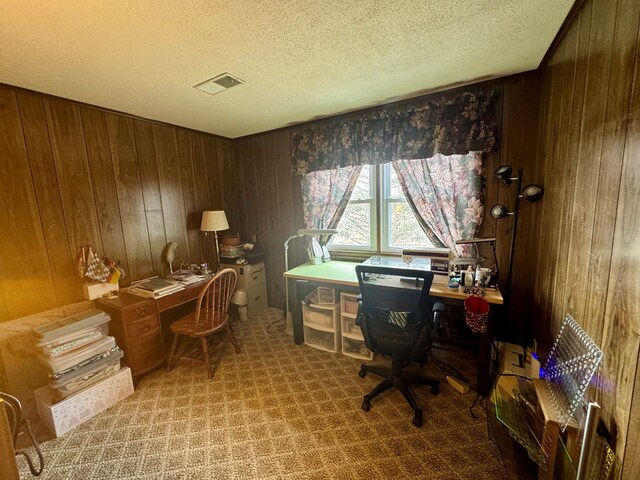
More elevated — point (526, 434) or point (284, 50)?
point (284, 50)

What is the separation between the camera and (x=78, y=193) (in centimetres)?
221

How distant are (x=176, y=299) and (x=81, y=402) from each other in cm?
90

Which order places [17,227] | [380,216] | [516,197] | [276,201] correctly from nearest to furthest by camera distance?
[17,227] < [516,197] < [380,216] < [276,201]

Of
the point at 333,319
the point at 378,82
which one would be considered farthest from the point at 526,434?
the point at 378,82

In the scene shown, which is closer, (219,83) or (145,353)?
(219,83)

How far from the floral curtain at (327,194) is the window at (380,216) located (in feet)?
0.40

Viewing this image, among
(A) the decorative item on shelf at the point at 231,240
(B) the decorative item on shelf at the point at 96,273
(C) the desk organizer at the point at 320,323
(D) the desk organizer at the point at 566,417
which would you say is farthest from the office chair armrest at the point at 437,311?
(B) the decorative item on shelf at the point at 96,273

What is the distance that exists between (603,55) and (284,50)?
1.49 metres

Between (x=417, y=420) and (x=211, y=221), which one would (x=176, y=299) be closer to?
(x=211, y=221)

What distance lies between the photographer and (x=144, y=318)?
2213mm

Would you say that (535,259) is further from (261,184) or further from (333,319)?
(261,184)

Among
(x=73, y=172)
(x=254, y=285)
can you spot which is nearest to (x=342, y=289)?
(x=254, y=285)

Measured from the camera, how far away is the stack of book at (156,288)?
232cm

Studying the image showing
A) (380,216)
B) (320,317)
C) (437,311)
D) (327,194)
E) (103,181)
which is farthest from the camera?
(327,194)
